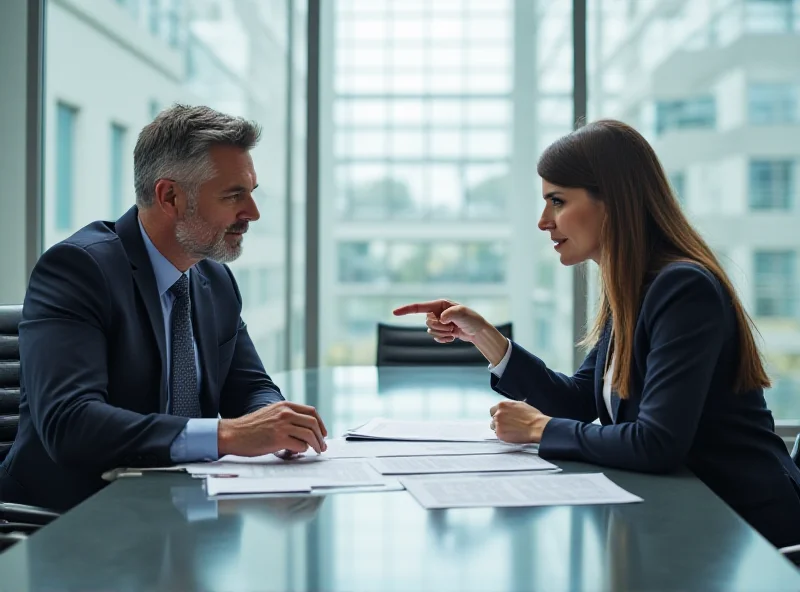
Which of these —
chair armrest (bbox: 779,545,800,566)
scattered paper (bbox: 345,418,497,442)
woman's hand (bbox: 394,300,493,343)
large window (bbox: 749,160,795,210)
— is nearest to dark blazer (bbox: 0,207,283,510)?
scattered paper (bbox: 345,418,497,442)

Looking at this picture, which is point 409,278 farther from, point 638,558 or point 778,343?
point 638,558

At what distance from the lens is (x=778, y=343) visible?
4180 millimetres

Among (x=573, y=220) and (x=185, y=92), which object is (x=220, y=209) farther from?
(x=185, y=92)

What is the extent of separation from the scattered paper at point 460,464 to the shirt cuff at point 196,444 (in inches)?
10.7

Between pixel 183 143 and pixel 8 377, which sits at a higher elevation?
pixel 183 143

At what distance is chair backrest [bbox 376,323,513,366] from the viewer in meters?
3.53

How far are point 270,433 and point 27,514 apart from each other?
1.52 ft

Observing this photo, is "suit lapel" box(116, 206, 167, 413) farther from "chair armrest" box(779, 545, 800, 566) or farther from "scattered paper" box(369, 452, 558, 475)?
"chair armrest" box(779, 545, 800, 566)

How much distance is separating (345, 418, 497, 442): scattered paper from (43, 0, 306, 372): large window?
268cm

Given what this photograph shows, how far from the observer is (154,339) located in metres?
1.75

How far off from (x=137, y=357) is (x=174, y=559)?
83 centimetres

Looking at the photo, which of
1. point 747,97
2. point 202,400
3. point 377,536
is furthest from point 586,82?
point 377,536

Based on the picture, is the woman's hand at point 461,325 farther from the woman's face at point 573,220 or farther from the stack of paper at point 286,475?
the stack of paper at point 286,475

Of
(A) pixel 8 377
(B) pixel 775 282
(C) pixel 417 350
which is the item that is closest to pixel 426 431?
(A) pixel 8 377
